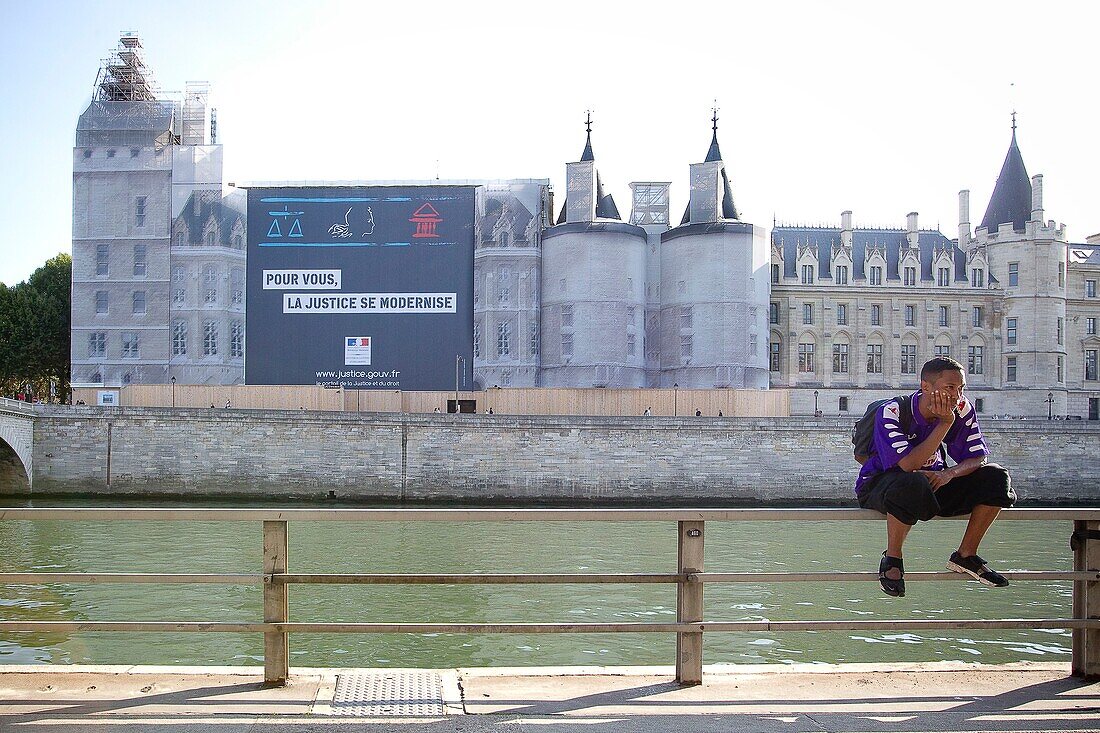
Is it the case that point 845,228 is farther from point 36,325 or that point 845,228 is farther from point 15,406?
point 36,325

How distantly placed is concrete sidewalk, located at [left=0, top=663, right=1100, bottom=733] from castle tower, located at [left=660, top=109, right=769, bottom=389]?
40766 millimetres

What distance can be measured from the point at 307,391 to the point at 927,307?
34.4 metres

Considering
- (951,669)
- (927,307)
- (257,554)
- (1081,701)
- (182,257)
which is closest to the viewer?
(1081,701)

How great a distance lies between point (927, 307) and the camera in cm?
5550

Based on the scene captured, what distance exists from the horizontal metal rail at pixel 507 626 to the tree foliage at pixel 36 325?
52.4 m

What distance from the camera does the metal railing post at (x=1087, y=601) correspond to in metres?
5.73

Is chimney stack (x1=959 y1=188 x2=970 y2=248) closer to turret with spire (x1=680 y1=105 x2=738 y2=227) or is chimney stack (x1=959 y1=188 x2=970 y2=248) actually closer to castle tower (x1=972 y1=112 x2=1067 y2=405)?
castle tower (x1=972 y1=112 x2=1067 y2=405)

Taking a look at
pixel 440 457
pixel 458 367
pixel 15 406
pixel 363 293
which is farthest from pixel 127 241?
pixel 440 457

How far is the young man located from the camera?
201 inches

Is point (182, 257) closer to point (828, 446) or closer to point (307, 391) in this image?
point (307, 391)

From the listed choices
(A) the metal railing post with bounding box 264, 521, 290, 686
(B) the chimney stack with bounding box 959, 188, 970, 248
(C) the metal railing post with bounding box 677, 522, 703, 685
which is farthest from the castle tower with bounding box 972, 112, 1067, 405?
(A) the metal railing post with bounding box 264, 521, 290, 686

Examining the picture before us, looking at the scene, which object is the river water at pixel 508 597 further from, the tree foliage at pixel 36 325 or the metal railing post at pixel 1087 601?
the tree foliage at pixel 36 325

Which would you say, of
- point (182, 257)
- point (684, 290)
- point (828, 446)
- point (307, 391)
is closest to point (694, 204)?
point (684, 290)

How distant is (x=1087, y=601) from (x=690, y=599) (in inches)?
92.6
